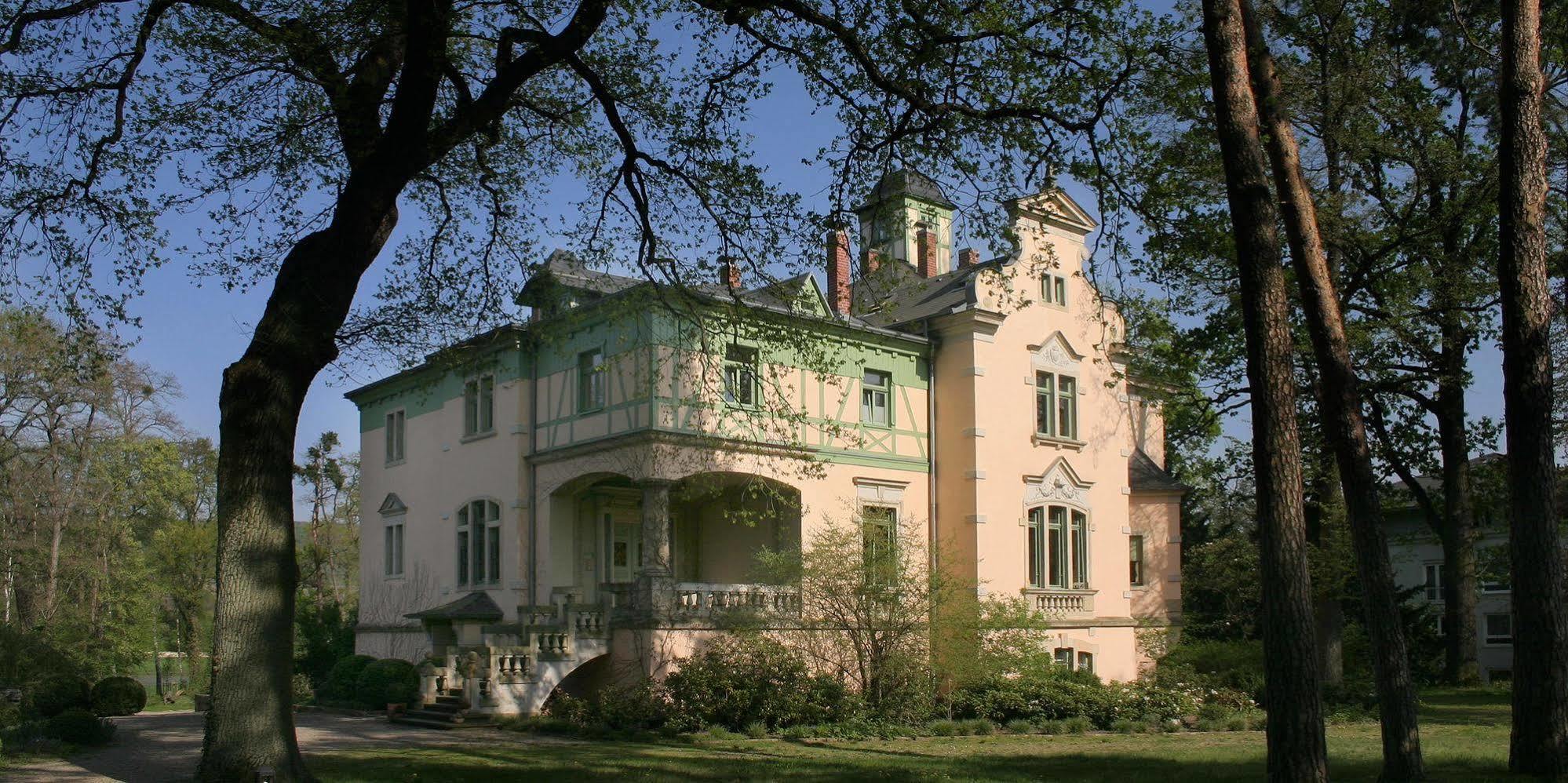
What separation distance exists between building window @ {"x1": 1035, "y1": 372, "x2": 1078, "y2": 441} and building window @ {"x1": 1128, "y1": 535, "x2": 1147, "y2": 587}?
170 inches

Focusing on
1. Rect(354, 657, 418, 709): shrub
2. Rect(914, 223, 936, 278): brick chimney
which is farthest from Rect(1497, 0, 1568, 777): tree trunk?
Rect(354, 657, 418, 709): shrub

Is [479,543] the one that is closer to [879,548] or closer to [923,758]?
[879,548]

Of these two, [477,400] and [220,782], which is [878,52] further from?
[477,400]

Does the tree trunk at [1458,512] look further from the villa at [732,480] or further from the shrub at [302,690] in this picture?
the shrub at [302,690]

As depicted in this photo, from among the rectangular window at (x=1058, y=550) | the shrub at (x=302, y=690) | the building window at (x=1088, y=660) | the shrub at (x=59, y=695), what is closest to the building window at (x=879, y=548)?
the rectangular window at (x=1058, y=550)

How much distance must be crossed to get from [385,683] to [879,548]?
35.0ft

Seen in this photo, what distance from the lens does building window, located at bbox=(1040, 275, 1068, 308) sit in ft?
92.3

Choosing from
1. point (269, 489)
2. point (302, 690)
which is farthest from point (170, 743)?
point (302, 690)

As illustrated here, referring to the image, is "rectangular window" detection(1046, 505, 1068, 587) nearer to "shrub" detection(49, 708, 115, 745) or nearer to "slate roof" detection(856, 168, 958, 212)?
"slate roof" detection(856, 168, 958, 212)

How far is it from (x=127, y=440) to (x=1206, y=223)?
3503 cm

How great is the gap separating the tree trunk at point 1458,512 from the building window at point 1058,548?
25.7ft

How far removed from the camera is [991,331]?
2661 centimetres

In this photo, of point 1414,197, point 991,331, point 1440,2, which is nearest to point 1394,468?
point 1414,197

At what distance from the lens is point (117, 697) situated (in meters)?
20.6
